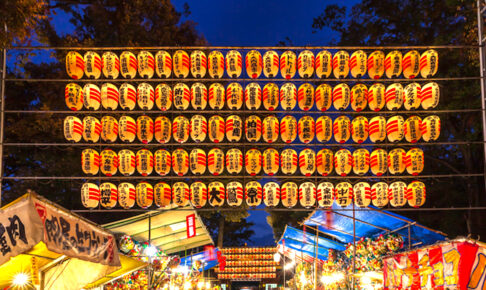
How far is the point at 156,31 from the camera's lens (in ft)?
63.2

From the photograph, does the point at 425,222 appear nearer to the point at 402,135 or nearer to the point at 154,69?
the point at 402,135

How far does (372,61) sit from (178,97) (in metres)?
5.05

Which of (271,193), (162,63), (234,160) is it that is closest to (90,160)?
(162,63)

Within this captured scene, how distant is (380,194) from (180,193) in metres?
5.12

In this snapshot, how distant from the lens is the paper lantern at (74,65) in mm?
11312

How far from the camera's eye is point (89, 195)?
11398 mm

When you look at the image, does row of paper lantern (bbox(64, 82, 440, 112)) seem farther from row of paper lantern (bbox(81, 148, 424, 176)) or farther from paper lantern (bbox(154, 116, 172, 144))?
row of paper lantern (bbox(81, 148, 424, 176))

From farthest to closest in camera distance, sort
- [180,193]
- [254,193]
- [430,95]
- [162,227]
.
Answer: [162,227] < [254,193] < [180,193] < [430,95]

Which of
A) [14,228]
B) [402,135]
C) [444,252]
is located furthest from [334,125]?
[14,228]

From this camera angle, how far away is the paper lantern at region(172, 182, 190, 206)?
11.7 m

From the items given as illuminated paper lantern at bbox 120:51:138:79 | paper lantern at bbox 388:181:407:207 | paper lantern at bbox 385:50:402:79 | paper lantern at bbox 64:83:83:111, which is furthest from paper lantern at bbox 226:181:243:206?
paper lantern at bbox 385:50:402:79

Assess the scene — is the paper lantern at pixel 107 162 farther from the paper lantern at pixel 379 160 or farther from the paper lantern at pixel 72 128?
the paper lantern at pixel 379 160

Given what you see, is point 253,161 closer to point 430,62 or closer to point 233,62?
point 233,62

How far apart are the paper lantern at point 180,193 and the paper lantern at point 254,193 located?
5.16 feet
